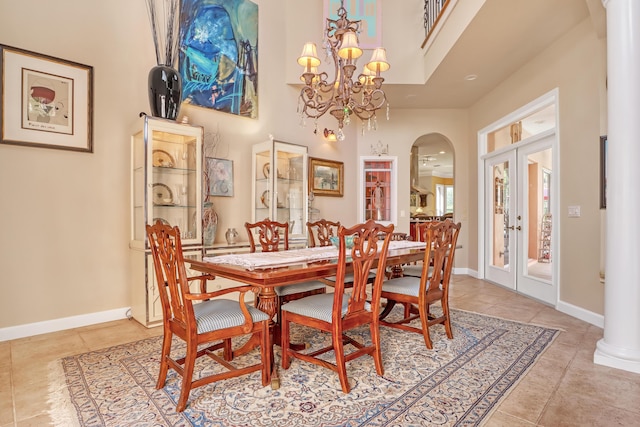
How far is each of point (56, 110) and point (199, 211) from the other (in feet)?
5.09

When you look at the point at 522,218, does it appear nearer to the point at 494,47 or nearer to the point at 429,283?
the point at 494,47

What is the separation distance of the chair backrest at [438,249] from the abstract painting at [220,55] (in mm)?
3091

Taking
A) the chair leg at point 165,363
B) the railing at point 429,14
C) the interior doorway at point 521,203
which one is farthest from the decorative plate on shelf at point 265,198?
the interior doorway at point 521,203

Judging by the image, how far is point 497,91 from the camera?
5.30m

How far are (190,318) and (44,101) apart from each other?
2718mm

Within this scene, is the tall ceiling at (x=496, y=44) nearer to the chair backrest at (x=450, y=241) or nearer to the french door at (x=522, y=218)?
the french door at (x=522, y=218)

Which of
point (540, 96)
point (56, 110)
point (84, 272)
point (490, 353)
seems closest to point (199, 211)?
point (84, 272)

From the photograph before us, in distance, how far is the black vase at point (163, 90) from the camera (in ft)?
11.0

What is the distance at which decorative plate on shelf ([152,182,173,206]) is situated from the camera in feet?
11.3

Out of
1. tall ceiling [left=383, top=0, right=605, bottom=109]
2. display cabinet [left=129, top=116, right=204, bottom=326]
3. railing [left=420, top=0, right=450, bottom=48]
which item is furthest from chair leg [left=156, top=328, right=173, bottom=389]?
railing [left=420, top=0, right=450, bottom=48]

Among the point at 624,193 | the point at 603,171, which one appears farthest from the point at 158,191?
the point at 603,171

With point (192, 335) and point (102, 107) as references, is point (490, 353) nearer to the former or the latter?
point (192, 335)

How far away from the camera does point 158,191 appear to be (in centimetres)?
349

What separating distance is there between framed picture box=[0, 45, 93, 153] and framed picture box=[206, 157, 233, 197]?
1292 millimetres
